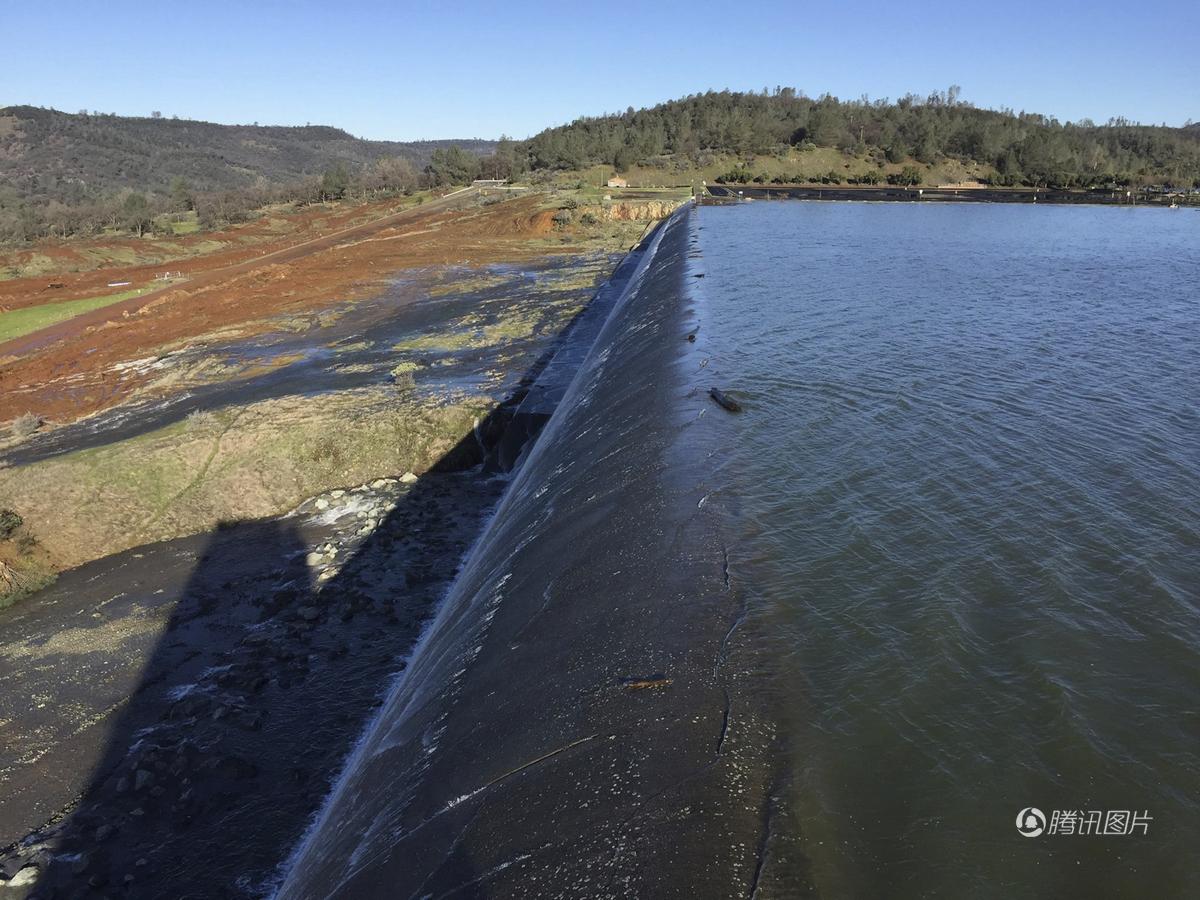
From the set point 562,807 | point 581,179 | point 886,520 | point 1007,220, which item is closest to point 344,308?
point 886,520

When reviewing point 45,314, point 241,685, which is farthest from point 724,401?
point 45,314

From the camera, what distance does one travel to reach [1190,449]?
1073 cm

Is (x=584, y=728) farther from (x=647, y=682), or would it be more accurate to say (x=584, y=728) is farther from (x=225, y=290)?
(x=225, y=290)

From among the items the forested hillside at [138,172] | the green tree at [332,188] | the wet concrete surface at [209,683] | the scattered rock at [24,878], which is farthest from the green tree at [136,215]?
the scattered rock at [24,878]

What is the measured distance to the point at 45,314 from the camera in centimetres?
3728

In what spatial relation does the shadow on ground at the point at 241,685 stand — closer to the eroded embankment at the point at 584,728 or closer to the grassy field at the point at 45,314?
the eroded embankment at the point at 584,728

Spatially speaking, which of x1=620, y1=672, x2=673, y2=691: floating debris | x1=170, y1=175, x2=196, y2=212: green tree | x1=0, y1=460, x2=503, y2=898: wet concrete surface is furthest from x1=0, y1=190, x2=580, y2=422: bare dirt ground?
x1=170, y1=175, x2=196, y2=212: green tree

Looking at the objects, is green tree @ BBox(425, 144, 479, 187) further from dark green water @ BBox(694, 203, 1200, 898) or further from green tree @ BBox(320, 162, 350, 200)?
dark green water @ BBox(694, 203, 1200, 898)

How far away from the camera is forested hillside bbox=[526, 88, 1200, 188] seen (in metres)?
76.5

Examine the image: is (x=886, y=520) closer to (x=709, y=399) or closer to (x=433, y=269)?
(x=709, y=399)

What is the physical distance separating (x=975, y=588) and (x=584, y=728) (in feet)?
14.6

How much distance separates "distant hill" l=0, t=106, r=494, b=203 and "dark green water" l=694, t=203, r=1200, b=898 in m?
121

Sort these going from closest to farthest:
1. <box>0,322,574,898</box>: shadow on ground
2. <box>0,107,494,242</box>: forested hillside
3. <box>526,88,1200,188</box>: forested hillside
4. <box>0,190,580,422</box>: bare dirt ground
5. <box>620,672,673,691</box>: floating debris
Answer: <box>620,672,673,691</box>: floating debris < <box>0,322,574,898</box>: shadow on ground < <box>0,190,580,422</box>: bare dirt ground < <box>0,107,494,242</box>: forested hillside < <box>526,88,1200,188</box>: forested hillside

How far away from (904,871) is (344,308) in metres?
31.9
